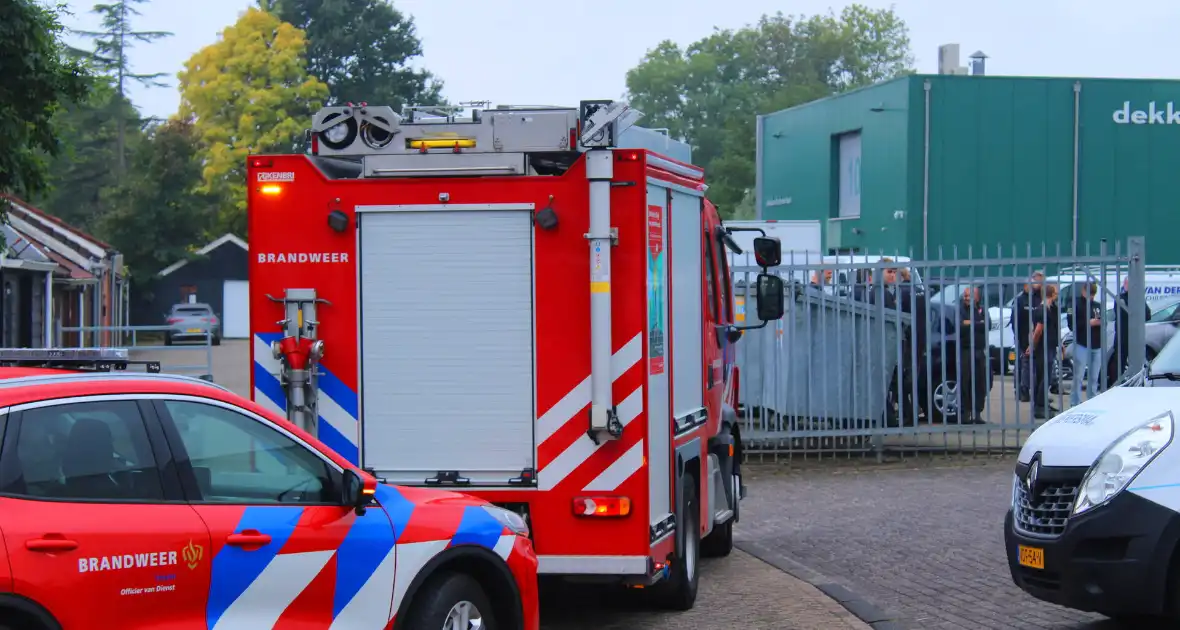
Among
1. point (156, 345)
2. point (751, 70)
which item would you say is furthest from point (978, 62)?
point (751, 70)

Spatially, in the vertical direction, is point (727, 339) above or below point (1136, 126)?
below

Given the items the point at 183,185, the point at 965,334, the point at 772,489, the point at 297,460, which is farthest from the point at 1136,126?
the point at 183,185

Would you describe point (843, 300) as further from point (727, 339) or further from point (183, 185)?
point (183, 185)

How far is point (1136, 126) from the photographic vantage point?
3309 cm

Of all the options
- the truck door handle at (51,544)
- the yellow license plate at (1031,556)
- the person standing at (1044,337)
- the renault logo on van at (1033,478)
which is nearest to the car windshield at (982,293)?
the person standing at (1044,337)

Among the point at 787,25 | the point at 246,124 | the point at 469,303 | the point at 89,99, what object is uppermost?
the point at 787,25

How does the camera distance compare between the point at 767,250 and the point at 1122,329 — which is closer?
the point at 767,250

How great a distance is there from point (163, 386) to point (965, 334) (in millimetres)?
11411

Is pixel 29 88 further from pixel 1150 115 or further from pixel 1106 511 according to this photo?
pixel 1150 115

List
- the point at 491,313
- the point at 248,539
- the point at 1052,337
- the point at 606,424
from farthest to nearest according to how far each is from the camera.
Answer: the point at 1052,337
the point at 491,313
the point at 606,424
the point at 248,539

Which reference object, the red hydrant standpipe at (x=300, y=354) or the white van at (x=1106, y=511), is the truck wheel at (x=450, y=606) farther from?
the white van at (x=1106, y=511)

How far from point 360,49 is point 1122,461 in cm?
6558

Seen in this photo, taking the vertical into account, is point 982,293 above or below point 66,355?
above

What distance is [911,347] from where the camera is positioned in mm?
15016
